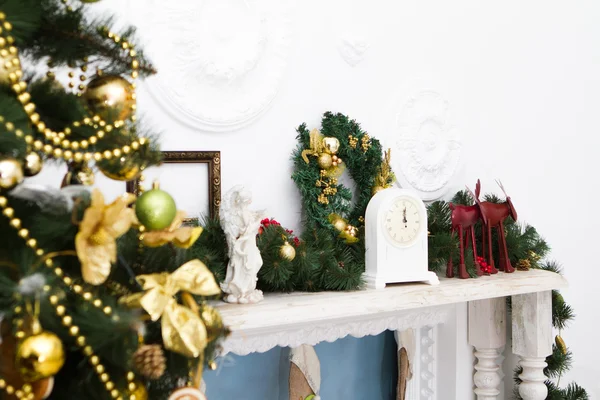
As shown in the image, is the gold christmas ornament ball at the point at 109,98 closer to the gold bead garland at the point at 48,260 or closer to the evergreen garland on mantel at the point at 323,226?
the gold bead garland at the point at 48,260

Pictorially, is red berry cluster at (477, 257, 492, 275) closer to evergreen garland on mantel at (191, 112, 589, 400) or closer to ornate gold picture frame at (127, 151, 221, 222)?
evergreen garland on mantel at (191, 112, 589, 400)

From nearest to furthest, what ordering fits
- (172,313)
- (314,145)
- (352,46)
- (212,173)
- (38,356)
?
(38,356) < (172,313) < (212,173) < (314,145) < (352,46)

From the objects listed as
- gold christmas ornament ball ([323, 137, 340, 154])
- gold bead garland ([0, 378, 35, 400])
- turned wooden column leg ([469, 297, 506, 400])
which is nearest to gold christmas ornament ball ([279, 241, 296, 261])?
gold christmas ornament ball ([323, 137, 340, 154])

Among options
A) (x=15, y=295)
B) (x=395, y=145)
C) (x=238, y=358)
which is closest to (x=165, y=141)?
(x=238, y=358)

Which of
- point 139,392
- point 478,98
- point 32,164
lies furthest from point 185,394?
point 478,98

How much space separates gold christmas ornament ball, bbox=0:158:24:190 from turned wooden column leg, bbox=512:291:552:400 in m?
1.41

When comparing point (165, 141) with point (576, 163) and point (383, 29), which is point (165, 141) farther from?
point (576, 163)

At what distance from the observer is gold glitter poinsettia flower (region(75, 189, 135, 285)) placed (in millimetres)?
615

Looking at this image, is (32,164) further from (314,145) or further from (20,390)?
(314,145)

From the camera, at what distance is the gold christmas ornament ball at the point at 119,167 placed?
2.24ft

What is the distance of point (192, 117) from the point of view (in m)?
1.31

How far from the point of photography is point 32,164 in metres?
0.62

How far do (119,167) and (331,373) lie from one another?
106cm

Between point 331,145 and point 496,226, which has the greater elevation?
point 331,145
